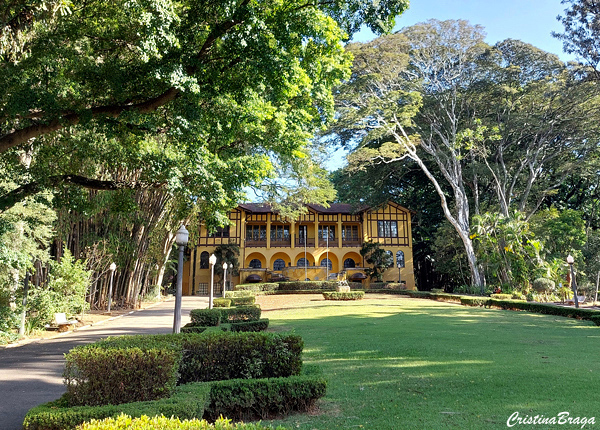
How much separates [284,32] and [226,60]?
1.32 m

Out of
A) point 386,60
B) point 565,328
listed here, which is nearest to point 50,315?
point 565,328

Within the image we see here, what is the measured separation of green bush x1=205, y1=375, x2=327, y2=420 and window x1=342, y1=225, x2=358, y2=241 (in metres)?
35.9

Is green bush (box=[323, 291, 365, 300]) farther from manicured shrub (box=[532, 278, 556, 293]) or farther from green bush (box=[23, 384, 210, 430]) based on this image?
green bush (box=[23, 384, 210, 430])

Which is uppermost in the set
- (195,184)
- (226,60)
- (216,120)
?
(226,60)

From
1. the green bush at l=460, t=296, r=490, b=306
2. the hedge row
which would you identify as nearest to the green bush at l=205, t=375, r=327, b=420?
the hedge row

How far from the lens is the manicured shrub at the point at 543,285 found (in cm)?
2025

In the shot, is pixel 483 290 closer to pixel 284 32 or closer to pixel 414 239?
pixel 414 239

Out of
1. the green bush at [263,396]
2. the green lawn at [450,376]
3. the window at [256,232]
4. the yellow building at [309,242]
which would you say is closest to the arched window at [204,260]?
the yellow building at [309,242]

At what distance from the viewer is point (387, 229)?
127 feet

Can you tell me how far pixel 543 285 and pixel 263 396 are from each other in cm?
2061

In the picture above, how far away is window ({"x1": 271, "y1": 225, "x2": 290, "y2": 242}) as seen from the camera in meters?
39.9

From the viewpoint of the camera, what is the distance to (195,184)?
9148 millimetres

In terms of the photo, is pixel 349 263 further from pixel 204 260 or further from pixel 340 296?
pixel 340 296

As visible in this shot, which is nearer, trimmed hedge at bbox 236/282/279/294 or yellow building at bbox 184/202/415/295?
trimmed hedge at bbox 236/282/279/294
